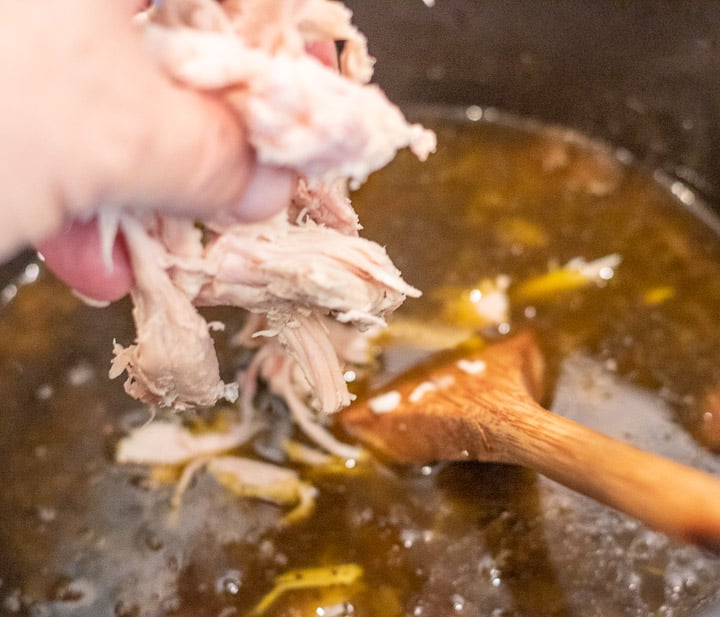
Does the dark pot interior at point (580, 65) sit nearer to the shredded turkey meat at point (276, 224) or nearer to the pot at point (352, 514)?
the pot at point (352, 514)

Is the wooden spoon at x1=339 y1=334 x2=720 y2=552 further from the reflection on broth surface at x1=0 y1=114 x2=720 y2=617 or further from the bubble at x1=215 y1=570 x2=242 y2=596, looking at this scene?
the bubble at x1=215 y1=570 x2=242 y2=596

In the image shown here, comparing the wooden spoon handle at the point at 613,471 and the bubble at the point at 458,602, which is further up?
the wooden spoon handle at the point at 613,471

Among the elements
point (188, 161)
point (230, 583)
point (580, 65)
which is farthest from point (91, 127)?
point (580, 65)

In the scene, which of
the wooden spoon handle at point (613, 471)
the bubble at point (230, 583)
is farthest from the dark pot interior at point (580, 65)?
the bubble at point (230, 583)

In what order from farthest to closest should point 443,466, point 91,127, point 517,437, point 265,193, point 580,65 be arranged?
1. point 580,65
2. point 443,466
3. point 517,437
4. point 265,193
5. point 91,127

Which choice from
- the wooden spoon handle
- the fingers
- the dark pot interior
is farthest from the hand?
the dark pot interior

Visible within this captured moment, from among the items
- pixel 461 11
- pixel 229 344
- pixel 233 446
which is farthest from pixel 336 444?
pixel 461 11

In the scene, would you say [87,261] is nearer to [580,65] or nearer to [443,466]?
[443,466]
